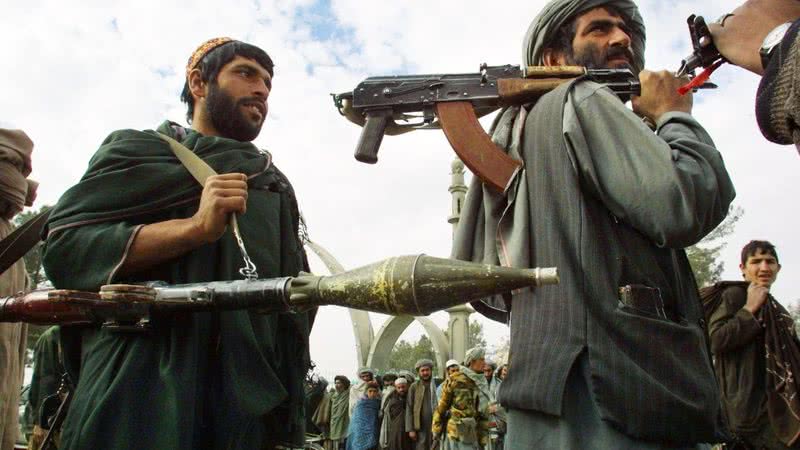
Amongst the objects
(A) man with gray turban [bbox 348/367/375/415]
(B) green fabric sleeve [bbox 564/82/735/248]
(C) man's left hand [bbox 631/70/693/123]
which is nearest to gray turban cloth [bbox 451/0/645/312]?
(B) green fabric sleeve [bbox 564/82/735/248]

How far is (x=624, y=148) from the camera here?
226 cm

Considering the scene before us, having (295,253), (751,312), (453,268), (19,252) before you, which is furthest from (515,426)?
(751,312)

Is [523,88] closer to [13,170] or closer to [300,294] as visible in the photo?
[300,294]

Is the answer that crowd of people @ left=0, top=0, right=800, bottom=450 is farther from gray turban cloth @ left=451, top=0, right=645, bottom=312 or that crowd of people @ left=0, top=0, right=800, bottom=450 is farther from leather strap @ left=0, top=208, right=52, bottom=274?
leather strap @ left=0, top=208, right=52, bottom=274

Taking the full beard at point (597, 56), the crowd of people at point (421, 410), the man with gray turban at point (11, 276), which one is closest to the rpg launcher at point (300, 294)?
the full beard at point (597, 56)

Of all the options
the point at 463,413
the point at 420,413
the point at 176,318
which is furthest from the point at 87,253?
the point at 420,413

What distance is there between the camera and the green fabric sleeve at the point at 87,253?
7.69ft

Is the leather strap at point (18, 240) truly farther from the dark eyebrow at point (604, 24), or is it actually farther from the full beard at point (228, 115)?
the dark eyebrow at point (604, 24)

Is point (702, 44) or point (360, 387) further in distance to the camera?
point (360, 387)

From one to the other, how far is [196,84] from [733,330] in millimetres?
3817

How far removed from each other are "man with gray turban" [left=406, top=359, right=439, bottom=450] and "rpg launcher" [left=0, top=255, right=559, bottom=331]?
507 inches

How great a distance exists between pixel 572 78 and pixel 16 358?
139 inches

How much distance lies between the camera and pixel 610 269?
2199 mm

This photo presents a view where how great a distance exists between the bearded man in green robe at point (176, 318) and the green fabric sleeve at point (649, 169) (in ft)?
3.97
